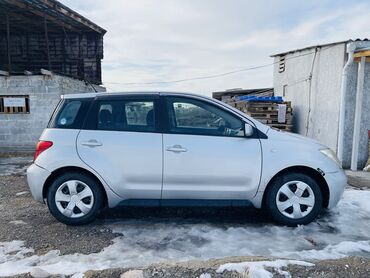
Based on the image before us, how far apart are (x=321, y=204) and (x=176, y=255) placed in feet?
6.63

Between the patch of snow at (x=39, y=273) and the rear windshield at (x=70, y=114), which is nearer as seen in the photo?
the patch of snow at (x=39, y=273)

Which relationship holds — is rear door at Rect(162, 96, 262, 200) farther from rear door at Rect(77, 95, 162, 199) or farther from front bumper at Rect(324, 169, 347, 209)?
front bumper at Rect(324, 169, 347, 209)

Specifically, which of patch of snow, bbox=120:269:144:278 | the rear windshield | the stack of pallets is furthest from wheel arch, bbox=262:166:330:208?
the stack of pallets

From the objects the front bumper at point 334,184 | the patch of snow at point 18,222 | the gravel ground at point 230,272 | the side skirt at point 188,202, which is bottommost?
the patch of snow at point 18,222

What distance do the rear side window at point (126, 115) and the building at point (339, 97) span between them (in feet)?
19.5

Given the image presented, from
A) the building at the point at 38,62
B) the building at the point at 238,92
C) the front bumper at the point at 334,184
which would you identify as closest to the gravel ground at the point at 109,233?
the front bumper at the point at 334,184

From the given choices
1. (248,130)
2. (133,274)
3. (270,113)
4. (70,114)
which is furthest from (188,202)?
(270,113)

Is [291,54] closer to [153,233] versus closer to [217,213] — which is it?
[217,213]

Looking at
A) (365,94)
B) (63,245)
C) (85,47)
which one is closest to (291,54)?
(365,94)

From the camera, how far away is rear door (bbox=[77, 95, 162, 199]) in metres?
3.84

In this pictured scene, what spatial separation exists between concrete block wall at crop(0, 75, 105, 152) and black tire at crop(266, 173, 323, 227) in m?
7.99

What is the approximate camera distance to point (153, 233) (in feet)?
12.3

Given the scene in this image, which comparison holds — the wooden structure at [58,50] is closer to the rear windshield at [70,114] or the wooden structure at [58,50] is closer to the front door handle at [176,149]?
the rear windshield at [70,114]

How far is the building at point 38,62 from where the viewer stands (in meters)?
9.67
